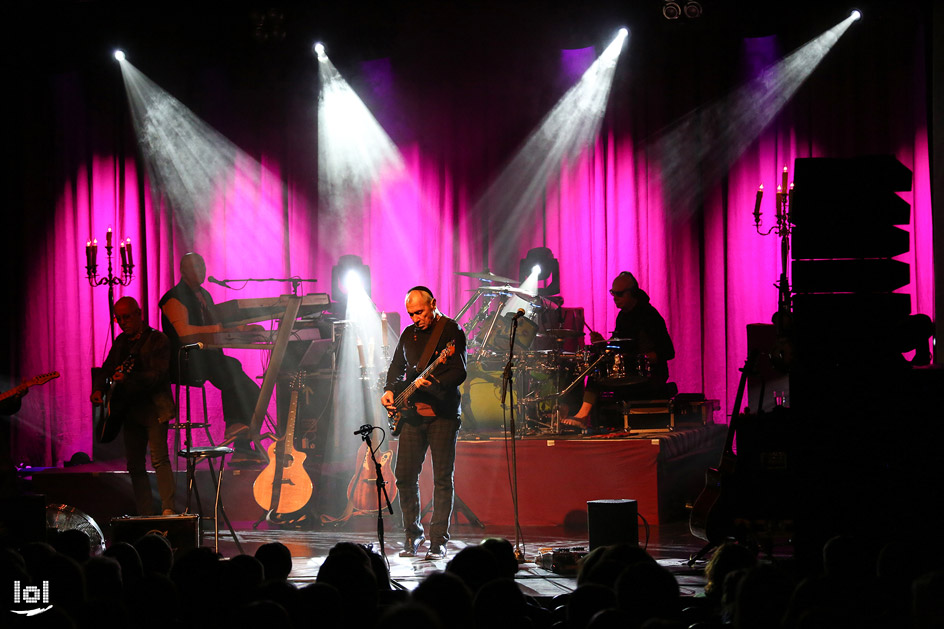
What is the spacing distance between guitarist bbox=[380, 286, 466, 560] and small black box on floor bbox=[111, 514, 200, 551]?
1.45 meters

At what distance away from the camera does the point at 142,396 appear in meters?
6.84

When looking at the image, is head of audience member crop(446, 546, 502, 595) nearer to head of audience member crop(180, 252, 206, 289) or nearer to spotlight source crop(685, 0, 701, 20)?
head of audience member crop(180, 252, 206, 289)

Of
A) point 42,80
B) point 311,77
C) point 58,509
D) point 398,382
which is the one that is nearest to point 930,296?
point 398,382

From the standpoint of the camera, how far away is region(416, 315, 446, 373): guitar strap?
20.4ft

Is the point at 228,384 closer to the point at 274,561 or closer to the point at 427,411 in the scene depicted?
the point at 427,411

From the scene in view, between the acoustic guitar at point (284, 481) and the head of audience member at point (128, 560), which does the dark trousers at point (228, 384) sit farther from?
the head of audience member at point (128, 560)

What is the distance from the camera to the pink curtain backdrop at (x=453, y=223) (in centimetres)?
992

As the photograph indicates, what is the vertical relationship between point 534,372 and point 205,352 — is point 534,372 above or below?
below

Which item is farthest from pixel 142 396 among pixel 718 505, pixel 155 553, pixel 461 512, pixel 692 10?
pixel 692 10

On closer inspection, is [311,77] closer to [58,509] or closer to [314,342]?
[314,342]

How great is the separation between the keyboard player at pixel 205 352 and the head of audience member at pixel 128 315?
715 mm

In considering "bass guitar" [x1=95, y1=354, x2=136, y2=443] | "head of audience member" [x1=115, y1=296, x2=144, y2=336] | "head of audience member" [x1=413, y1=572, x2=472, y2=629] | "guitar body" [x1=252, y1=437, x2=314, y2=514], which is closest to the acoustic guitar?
"guitar body" [x1=252, y1=437, x2=314, y2=514]

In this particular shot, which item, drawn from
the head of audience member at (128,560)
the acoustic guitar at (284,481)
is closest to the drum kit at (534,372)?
the acoustic guitar at (284,481)

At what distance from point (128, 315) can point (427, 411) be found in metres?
2.56
